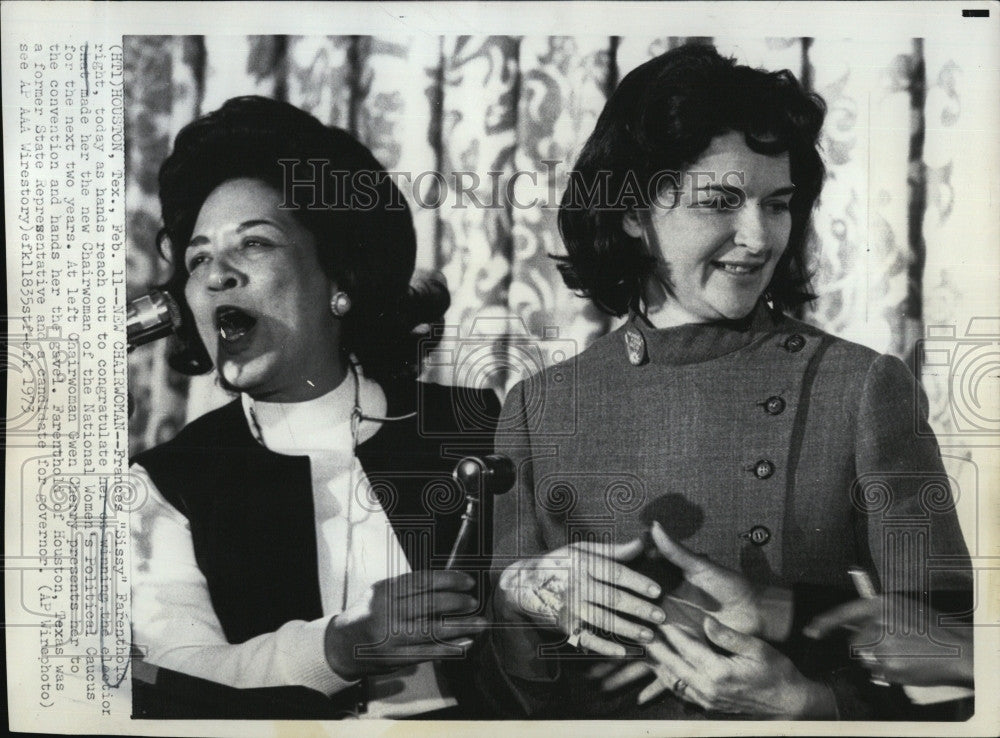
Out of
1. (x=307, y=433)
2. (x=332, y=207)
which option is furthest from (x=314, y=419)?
(x=332, y=207)

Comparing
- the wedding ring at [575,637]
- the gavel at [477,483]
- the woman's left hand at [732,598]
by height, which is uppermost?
the gavel at [477,483]

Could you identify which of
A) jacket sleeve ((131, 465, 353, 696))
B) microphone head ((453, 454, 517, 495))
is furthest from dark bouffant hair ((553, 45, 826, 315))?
jacket sleeve ((131, 465, 353, 696))

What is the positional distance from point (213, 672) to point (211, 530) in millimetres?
164

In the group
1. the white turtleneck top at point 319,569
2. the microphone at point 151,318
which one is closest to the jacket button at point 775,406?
the white turtleneck top at point 319,569

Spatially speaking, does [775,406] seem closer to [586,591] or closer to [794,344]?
[794,344]

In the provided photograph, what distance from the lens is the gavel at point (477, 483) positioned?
107cm

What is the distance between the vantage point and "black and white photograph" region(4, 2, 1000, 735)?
1.06 metres

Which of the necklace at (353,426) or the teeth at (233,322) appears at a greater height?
the teeth at (233,322)

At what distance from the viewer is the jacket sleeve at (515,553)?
3.50 feet

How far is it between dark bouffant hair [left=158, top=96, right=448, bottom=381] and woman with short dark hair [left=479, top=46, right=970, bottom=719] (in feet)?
0.51

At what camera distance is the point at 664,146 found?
1048mm

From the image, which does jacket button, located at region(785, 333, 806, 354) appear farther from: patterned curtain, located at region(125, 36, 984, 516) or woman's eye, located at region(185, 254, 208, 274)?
woman's eye, located at region(185, 254, 208, 274)

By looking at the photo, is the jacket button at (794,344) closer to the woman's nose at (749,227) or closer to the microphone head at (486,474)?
the woman's nose at (749,227)

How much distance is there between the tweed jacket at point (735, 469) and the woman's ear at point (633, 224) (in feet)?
0.32
